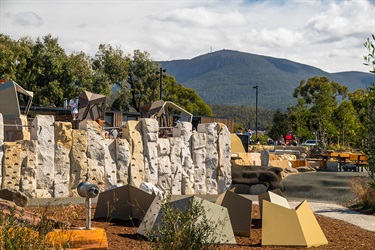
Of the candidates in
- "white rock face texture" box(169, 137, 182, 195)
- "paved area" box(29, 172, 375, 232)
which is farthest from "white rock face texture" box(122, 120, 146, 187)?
"paved area" box(29, 172, 375, 232)

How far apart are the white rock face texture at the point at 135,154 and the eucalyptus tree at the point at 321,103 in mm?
36527

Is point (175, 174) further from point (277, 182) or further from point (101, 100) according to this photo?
point (101, 100)

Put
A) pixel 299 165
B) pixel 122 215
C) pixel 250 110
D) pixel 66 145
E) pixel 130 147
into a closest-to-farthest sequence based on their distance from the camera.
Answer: pixel 122 215
pixel 66 145
pixel 130 147
pixel 299 165
pixel 250 110

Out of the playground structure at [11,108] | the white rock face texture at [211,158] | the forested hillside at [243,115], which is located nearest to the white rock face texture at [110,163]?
the playground structure at [11,108]

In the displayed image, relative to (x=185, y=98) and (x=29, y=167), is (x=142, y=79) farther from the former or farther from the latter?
(x=29, y=167)

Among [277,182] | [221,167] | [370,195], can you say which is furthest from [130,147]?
[370,195]

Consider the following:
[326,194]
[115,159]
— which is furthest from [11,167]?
[326,194]

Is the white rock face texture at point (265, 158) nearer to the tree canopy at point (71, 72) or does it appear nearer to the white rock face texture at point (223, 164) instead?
the white rock face texture at point (223, 164)

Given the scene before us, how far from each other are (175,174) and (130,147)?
1372 millimetres

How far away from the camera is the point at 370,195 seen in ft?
40.4

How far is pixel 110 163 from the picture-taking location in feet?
40.7

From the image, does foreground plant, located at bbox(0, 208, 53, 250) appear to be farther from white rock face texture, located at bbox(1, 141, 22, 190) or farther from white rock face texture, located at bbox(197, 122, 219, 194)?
white rock face texture, located at bbox(197, 122, 219, 194)

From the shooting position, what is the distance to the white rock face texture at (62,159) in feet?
38.5

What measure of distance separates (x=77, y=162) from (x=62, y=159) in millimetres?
321
